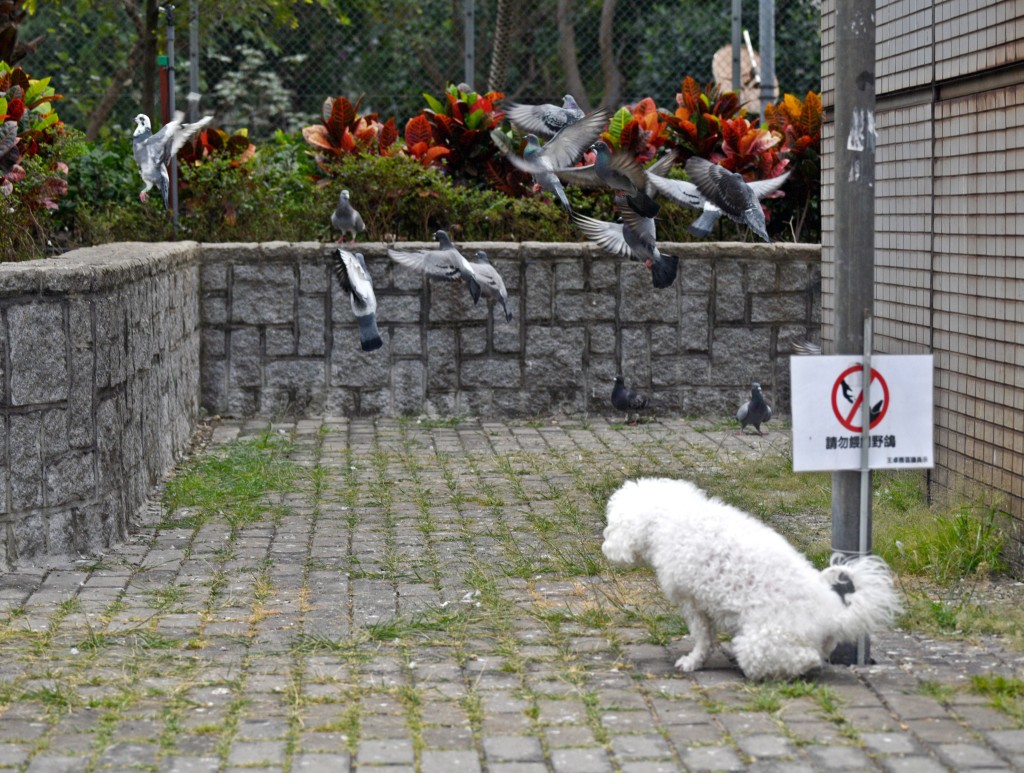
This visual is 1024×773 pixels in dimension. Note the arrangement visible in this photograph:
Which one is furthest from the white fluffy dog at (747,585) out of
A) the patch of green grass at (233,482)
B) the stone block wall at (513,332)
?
the stone block wall at (513,332)

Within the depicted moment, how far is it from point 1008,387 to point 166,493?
4.29 m

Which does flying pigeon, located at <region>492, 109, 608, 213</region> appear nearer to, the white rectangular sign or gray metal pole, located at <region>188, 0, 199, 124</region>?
gray metal pole, located at <region>188, 0, 199, 124</region>

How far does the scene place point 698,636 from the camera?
189 inches

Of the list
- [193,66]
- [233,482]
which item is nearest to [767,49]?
[193,66]

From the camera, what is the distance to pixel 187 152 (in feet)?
38.1

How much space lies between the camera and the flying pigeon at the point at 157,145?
10.3 metres

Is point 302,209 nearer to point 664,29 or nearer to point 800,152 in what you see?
point 800,152

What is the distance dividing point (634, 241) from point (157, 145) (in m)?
3.44

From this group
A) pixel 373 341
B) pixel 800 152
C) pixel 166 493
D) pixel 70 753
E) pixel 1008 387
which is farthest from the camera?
pixel 800 152

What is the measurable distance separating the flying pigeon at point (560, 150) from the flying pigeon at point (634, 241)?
275 mm

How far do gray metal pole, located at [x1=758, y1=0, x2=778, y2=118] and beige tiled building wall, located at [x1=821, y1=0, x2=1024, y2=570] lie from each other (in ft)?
16.0

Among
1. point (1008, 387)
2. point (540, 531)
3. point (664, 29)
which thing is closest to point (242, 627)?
point (540, 531)

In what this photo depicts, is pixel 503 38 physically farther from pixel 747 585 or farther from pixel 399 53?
pixel 747 585

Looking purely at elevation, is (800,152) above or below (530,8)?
below
